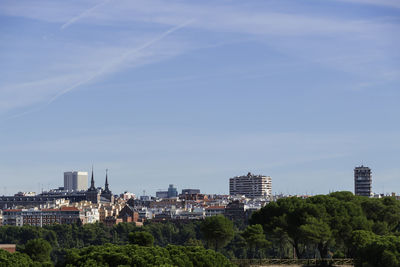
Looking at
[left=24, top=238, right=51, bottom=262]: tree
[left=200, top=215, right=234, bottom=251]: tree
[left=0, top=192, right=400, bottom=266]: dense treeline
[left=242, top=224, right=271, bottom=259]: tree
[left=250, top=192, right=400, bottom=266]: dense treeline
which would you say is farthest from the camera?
[left=24, top=238, right=51, bottom=262]: tree

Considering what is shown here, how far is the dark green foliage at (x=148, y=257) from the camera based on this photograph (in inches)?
2469

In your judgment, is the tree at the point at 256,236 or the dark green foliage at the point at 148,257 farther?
the tree at the point at 256,236

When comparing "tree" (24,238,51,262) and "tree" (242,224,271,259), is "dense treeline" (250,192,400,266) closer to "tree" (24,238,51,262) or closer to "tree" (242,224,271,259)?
"tree" (242,224,271,259)

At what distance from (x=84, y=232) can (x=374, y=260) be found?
13491 centimetres

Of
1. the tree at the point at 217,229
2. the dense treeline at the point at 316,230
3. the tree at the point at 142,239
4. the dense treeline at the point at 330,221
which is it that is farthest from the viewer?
the tree at the point at 217,229

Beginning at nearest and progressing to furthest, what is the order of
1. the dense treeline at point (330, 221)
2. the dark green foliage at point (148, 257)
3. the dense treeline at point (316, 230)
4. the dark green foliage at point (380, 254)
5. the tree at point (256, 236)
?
1. the dark green foliage at point (148, 257)
2. the dark green foliage at point (380, 254)
3. the dense treeline at point (316, 230)
4. the dense treeline at point (330, 221)
5. the tree at point (256, 236)

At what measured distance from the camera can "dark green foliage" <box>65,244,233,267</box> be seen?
62719mm

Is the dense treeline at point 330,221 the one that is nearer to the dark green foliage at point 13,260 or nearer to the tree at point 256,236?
the tree at point 256,236

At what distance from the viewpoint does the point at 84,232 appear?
198 metres

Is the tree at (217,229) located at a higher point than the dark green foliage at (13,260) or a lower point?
higher

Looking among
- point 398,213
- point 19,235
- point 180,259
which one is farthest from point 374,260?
point 19,235

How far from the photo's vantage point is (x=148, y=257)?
64.0 metres

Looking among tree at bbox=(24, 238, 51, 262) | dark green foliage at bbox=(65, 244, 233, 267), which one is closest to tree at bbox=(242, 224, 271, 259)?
dark green foliage at bbox=(65, 244, 233, 267)

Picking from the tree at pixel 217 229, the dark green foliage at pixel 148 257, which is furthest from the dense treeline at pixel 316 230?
the dark green foliage at pixel 148 257
